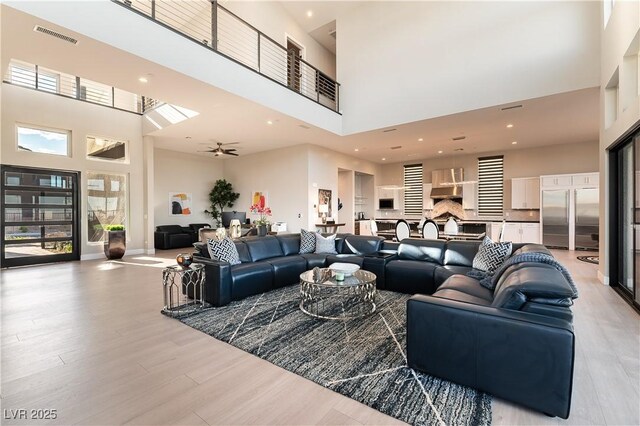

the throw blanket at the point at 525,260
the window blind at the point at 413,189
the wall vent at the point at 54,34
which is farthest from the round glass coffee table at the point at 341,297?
the window blind at the point at 413,189

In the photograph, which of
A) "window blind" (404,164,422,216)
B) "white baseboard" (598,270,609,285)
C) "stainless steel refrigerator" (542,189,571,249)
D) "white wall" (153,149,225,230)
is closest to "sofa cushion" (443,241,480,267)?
"white baseboard" (598,270,609,285)

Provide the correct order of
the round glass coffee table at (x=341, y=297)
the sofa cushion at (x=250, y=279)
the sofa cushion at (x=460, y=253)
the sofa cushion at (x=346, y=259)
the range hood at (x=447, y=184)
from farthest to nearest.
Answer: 1. the range hood at (x=447, y=184)
2. the sofa cushion at (x=346, y=259)
3. the sofa cushion at (x=460, y=253)
4. the sofa cushion at (x=250, y=279)
5. the round glass coffee table at (x=341, y=297)

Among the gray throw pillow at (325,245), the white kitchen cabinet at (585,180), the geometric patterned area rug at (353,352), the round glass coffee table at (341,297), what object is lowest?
the geometric patterned area rug at (353,352)

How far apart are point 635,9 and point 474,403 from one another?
496 cm

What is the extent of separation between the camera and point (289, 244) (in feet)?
18.2

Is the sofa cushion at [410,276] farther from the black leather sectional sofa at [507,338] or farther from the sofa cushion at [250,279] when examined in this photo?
the sofa cushion at [250,279]

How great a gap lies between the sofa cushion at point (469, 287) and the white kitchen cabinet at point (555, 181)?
7738 mm

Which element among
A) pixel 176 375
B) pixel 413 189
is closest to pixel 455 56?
pixel 413 189

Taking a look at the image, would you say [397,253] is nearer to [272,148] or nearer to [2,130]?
[272,148]

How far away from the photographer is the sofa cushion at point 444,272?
4.07 meters

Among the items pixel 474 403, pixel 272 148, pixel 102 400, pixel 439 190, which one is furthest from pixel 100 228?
pixel 439 190

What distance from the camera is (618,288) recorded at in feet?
14.8

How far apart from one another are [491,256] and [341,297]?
2.10m

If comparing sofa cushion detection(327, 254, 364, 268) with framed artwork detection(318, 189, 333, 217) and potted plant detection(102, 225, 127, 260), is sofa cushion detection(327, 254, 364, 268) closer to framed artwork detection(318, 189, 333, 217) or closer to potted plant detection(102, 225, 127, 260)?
framed artwork detection(318, 189, 333, 217)
